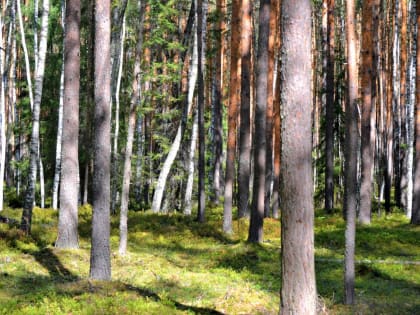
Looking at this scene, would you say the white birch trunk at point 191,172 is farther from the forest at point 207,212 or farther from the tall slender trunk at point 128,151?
the tall slender trunk at point 128,151

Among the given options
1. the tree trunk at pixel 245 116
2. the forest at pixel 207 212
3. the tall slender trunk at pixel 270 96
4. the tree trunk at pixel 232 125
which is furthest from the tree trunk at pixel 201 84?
the tall slender trunk at pixel 270 96

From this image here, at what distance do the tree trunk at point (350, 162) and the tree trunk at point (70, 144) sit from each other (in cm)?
709

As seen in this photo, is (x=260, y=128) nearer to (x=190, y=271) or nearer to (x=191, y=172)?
(x=190, y=271)

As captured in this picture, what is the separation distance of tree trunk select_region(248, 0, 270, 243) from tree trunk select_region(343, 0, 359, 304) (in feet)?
17.4

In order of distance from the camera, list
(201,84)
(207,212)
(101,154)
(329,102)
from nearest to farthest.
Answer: (101,154) → (201,84) → (329,102) → (207,212)

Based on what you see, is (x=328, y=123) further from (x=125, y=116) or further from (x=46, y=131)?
(x=46, y=131)

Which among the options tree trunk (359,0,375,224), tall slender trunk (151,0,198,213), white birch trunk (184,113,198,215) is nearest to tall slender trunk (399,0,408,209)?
tree trunk (359,0,375,224)

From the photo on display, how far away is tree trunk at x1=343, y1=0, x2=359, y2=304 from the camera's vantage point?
9.84m

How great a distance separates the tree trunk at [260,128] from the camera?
15.4 metres

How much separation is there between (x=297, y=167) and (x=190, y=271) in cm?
743

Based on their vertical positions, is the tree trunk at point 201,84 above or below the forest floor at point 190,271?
above

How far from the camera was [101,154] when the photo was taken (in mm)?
9930

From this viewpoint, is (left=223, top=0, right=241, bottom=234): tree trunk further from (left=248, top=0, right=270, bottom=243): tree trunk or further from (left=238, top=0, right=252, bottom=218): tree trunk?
(left=248, top=0, right=270, bottom=243): tree trunk

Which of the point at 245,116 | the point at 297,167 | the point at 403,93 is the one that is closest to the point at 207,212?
the point at 245,116
